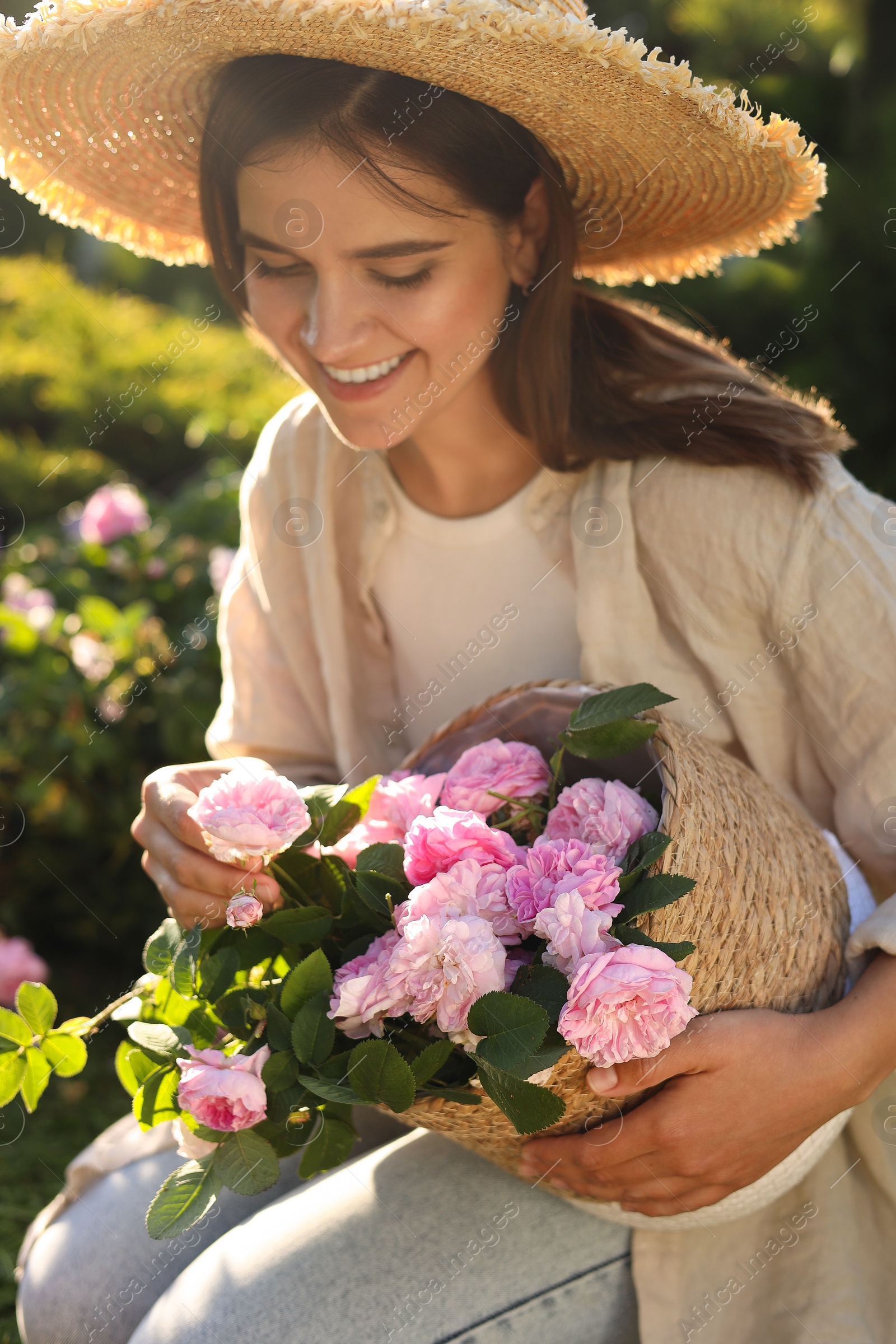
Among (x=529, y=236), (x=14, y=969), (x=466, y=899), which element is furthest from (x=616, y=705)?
(x=14, y=969)

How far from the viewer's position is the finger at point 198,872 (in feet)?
3.84

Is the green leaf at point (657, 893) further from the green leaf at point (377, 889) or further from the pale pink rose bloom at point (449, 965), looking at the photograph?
the green leaf at point (377, 889)

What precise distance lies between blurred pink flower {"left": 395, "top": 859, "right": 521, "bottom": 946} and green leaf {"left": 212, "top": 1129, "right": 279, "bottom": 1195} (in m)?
0.25

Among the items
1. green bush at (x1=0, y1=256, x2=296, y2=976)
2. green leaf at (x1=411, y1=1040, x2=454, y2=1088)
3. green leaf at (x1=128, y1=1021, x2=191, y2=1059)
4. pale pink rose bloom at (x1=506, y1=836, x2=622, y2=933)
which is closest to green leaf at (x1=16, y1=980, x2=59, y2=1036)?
green leaf at (x1=128, y1=1021, x2=191, y2=1059)

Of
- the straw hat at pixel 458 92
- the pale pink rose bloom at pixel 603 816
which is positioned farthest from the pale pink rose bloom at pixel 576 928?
the straw hat at pixel 458 92

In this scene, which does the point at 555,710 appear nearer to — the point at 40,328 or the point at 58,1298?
the point at 58,1298

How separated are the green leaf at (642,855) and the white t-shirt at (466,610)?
1.81ft

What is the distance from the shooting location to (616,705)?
117 cm

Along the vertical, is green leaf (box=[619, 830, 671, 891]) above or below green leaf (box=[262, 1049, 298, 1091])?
below

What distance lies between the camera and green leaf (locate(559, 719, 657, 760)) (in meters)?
1.18

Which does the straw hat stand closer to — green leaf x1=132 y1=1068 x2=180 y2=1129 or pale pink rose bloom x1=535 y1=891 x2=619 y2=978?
pale pink rose bloom x1=535 y1=891 x2=619 y2=978

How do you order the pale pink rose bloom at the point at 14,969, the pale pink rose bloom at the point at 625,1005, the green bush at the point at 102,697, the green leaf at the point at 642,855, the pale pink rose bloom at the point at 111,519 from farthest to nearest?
the pale pink rose bloom at the point at 111,519 < the green bush at the point at 102,697 < the pale pink rose bloom at the point at 14,969 < the green leaf at the point at 642,855 < the pale pink rose bloom at the point at 625,1005

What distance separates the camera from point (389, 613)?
180 centimetres

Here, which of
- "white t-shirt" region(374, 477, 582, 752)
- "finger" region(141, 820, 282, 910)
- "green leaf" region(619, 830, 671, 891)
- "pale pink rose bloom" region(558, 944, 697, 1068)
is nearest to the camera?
"pale pink rose bloom" region(558, 944, 697, 1068)
